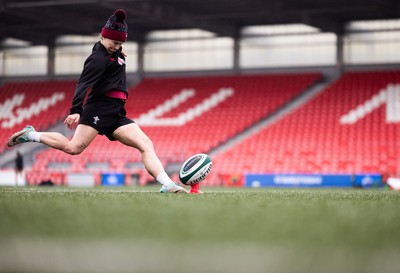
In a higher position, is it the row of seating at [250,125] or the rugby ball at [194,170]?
the rugby ball at [194,170]

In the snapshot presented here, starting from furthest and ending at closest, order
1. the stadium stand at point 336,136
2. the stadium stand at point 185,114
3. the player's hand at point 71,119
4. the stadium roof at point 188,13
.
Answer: the stadium stand at point 185,114, the stadium roof at point 188,13, the stadium stand at point 336,136, the player's hand at point 71,119

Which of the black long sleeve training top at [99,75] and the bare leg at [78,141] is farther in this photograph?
the bare leg at [78,141]

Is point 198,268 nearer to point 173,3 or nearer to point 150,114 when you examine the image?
point 173,3

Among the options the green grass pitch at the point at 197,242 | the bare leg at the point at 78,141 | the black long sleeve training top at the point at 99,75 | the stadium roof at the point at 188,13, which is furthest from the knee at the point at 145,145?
the stadium roof at the point at 188,13

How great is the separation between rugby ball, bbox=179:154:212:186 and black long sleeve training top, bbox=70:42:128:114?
4.20 ft

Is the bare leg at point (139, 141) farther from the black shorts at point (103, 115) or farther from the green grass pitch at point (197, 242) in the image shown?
the green grass pitch at point (197, 242)

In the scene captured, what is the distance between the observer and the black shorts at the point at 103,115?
9344mm

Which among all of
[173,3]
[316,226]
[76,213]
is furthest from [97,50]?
[173,3]

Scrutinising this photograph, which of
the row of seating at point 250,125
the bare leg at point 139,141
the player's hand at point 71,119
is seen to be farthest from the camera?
the row of seating at point 250,125

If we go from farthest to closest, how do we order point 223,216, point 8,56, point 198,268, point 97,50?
1. point 8,56
2. point 97,50
3. point 223,216
4. point 198,268

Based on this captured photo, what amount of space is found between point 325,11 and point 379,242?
24904mm

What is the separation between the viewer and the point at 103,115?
9352 mm

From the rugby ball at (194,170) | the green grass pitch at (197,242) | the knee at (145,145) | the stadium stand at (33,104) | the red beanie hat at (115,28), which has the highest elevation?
the red beanie hat at (115,28)

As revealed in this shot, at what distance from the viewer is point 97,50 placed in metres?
9.32
